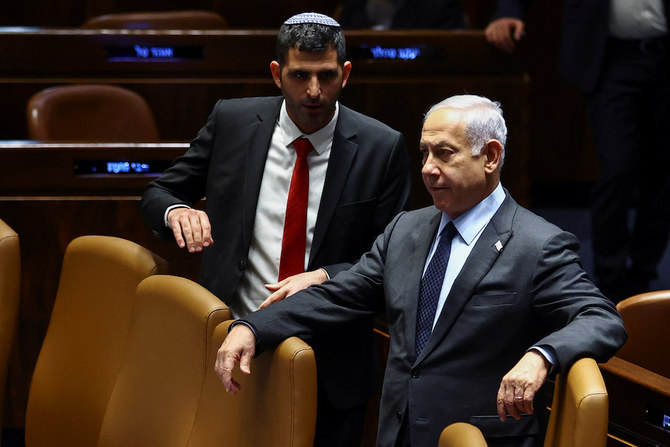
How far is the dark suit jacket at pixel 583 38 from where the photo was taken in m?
2.81

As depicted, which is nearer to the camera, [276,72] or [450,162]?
[450,162]

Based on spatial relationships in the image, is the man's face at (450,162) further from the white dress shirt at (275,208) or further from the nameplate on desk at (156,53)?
the nameplate on desk at (156,53)

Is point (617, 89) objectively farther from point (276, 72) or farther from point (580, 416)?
point (580, 416)

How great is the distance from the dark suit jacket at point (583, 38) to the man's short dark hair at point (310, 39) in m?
1.28

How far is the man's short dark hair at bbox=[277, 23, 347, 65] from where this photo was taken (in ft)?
5.43

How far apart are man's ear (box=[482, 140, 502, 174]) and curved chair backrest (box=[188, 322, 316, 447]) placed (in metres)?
0.33

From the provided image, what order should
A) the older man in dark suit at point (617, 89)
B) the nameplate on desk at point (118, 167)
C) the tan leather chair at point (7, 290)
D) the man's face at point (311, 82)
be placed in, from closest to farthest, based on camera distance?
the man's face at point (311, 82) < the tan leather chair at point (7, 290) < the nameplate on desk at point (118, 167) < the older man in dark suit at point (617, 89)

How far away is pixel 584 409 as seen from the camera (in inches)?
45.1

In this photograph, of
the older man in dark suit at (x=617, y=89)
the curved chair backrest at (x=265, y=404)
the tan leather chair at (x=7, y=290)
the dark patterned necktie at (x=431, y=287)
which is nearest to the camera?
the curved chair backrest at (x=265, y=404)

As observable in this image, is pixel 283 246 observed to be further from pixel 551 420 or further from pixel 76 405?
pixel 551 420

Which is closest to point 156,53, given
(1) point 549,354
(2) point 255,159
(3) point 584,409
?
(2) point 255,159

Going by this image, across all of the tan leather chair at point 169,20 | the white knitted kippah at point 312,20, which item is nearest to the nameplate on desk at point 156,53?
the tan leather chair at point 169,20

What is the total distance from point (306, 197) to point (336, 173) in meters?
0.06

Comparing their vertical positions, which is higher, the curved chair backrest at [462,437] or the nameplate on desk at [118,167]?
the curved chair backrest at [462,437]
